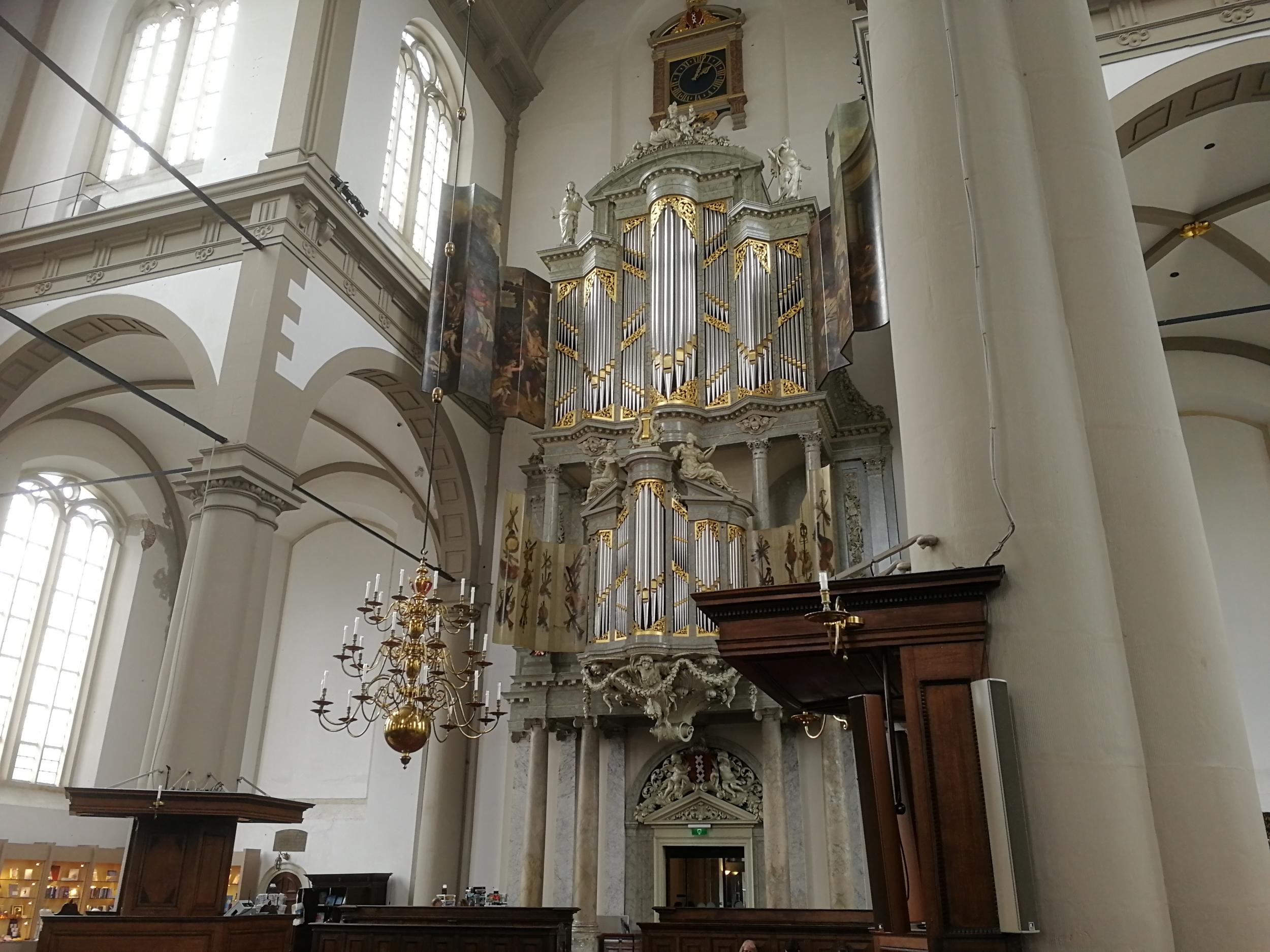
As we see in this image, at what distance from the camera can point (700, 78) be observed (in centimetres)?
1677

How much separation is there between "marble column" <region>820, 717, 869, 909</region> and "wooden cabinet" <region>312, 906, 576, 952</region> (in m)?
2.98

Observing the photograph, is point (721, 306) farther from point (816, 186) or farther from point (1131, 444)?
point (1131, 444)

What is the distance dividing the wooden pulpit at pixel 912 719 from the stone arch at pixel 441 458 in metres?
9.21

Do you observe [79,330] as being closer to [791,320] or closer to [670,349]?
[670,349]

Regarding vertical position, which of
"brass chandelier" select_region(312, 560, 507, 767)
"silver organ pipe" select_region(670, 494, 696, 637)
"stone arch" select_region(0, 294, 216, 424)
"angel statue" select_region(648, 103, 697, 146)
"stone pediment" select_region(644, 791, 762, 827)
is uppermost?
"angel statue" select_region(648, 103, 697, 146)

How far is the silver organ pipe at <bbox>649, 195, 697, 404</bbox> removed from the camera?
13.2 metres

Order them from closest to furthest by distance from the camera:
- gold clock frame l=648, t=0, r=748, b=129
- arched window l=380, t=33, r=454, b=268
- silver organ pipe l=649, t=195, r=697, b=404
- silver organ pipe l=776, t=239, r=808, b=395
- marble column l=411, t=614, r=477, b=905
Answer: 1. silver organ pipe l=776, t=239, r=808, b=395
2. marble column l=411, t=614, r=477, b=905
3. silver organ pipe l=649, t=195, r=697, b=404
4. arched window l=380, t=33, r=454, b=268
5. gold clock frame l=648, t=0, r=748, b=129

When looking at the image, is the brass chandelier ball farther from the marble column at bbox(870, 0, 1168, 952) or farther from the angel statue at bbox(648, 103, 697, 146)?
the angel statue at bbox(648, 103, 697, 146)

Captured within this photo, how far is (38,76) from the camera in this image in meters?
13.0

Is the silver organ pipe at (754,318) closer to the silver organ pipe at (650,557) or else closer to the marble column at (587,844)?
the silver organ pipe at (650,557)

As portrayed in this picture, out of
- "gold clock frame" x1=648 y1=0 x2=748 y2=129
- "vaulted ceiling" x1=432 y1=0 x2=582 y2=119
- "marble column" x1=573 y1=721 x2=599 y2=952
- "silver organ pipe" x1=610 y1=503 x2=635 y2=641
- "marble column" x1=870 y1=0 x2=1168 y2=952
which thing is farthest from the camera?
"gold clock frame" x1=648 y1=0 x2=748 y2=129

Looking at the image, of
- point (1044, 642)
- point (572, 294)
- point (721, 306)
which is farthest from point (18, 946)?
point (1044, 642)

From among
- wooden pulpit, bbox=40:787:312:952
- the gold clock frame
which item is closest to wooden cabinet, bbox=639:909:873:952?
wooden pulpit, bbox=40:787:312:952

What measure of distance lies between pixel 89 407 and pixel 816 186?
11.1 metres
